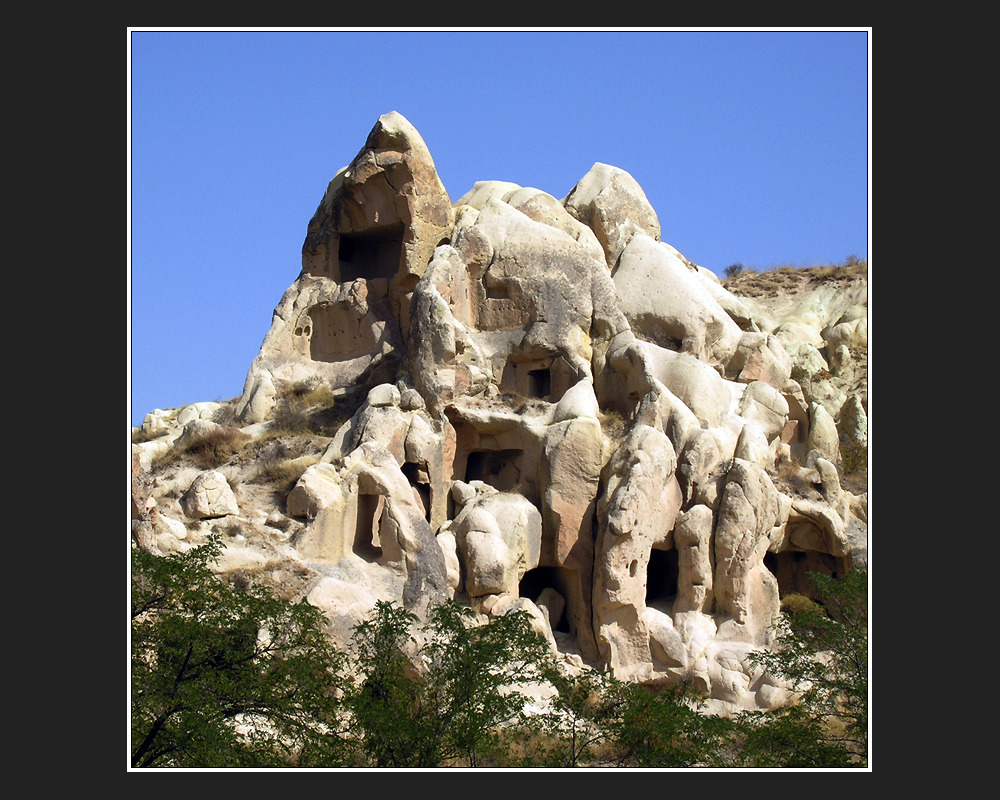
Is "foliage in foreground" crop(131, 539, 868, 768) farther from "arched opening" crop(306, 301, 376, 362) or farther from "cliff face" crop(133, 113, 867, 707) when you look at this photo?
"arched opening" crop(306, 301, 376, 362)

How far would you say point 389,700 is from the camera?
1823 cm

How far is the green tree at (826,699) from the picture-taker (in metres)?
18.3

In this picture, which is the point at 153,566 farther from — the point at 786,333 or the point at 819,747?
the point at 786,333

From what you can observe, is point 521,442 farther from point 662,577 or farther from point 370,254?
point 370,254

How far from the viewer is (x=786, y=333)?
40812mm

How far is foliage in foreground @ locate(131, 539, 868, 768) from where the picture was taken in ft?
53.0

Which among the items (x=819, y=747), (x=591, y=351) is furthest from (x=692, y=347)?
(x=819, y=747)

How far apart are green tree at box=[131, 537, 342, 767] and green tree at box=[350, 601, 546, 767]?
0.61 metres

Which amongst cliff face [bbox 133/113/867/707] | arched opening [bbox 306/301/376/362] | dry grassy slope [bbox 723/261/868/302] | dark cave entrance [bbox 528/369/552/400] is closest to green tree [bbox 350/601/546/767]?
cliff face [bbox 133/113/867/707]

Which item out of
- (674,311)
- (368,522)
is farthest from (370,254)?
(368,522)

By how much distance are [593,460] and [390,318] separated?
6481 mm

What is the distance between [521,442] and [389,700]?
950 centimetres

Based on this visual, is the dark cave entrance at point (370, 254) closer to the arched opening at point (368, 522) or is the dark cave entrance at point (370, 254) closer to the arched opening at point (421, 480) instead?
the arched opening at point (421, 480)

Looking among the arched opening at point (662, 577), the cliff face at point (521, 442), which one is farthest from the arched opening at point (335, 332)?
the arched opening at point (662, 577)
